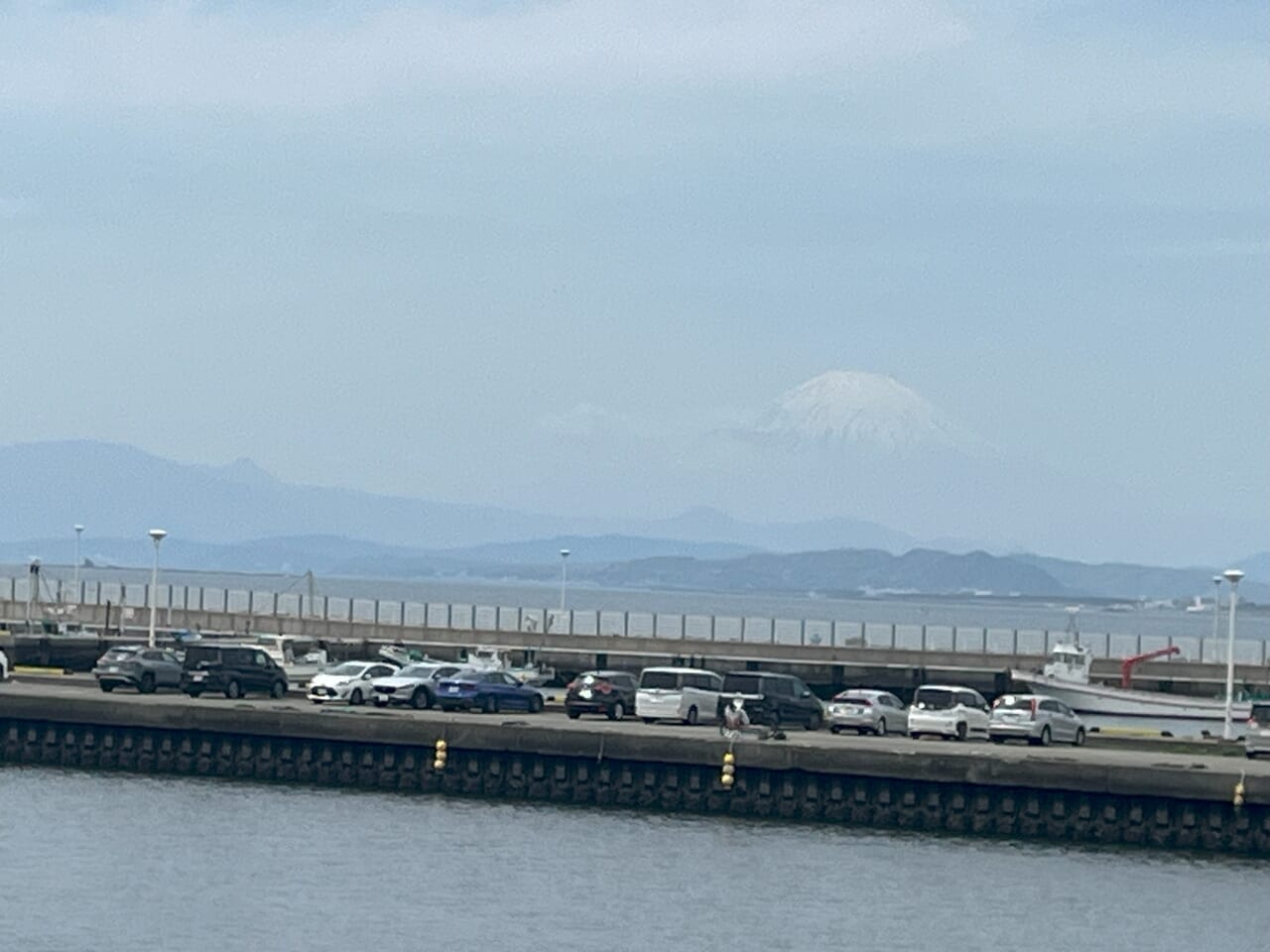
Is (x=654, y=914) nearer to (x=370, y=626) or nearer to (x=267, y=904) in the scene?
(x=267, y=904)

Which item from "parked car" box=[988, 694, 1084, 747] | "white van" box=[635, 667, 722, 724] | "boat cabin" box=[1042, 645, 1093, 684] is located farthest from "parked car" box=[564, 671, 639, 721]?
"boat cabin" box=[1042, 645, 1093, 684]

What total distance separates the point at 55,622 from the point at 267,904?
63.0 meters

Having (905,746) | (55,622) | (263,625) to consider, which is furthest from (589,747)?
(263,625)

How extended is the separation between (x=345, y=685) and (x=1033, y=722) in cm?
2065

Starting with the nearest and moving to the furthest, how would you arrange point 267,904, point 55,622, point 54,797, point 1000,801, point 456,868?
point 267,904 → point 456,868 → point 1000,801 → point 54,797 → point 55,622

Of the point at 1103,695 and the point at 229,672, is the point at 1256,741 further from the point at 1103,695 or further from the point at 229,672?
the point at 1103,695

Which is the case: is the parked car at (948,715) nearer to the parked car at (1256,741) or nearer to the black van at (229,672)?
the parked car at (1256,741)

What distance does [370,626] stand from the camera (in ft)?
405

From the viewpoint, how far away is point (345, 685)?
76562 mm

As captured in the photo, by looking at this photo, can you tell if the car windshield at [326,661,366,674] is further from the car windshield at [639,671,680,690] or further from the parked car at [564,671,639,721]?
the car windshield at [639,671,680,690]

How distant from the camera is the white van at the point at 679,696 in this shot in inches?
2813

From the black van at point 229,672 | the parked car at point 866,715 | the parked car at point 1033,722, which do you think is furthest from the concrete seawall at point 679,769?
the black van at point 229,672

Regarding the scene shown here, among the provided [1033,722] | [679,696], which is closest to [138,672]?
[679,696]

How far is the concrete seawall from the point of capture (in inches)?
2341
